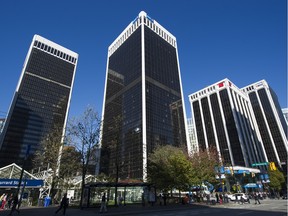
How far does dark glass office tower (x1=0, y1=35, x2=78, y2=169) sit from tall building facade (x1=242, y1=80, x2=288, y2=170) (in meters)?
132

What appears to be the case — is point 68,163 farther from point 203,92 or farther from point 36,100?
point 36,100

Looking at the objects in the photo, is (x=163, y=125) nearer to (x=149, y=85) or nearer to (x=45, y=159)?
(x=149, y=85)

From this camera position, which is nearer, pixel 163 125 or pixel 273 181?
pixel 273 181

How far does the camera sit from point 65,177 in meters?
33.9

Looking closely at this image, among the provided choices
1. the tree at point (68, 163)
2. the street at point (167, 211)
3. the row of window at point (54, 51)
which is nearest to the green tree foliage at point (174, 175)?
the street at point (167, 211)

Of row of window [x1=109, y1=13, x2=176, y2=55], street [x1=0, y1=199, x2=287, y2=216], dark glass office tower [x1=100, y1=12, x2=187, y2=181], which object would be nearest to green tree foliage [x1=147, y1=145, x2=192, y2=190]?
street [x1=0, y1=199, x2=287, y2=216]

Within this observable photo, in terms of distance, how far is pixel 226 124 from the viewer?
11406 centimetres

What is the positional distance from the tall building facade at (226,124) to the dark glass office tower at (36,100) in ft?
288

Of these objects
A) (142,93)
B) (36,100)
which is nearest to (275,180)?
(142,93)

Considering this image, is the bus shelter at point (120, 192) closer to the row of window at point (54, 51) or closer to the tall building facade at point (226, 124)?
the tall building facade at point (226, 124)

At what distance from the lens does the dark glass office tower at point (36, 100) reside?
12669 centimetres

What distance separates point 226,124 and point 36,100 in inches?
5046

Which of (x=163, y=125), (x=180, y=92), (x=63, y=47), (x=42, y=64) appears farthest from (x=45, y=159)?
(x=63, y=47)

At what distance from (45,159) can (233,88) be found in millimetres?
120495
